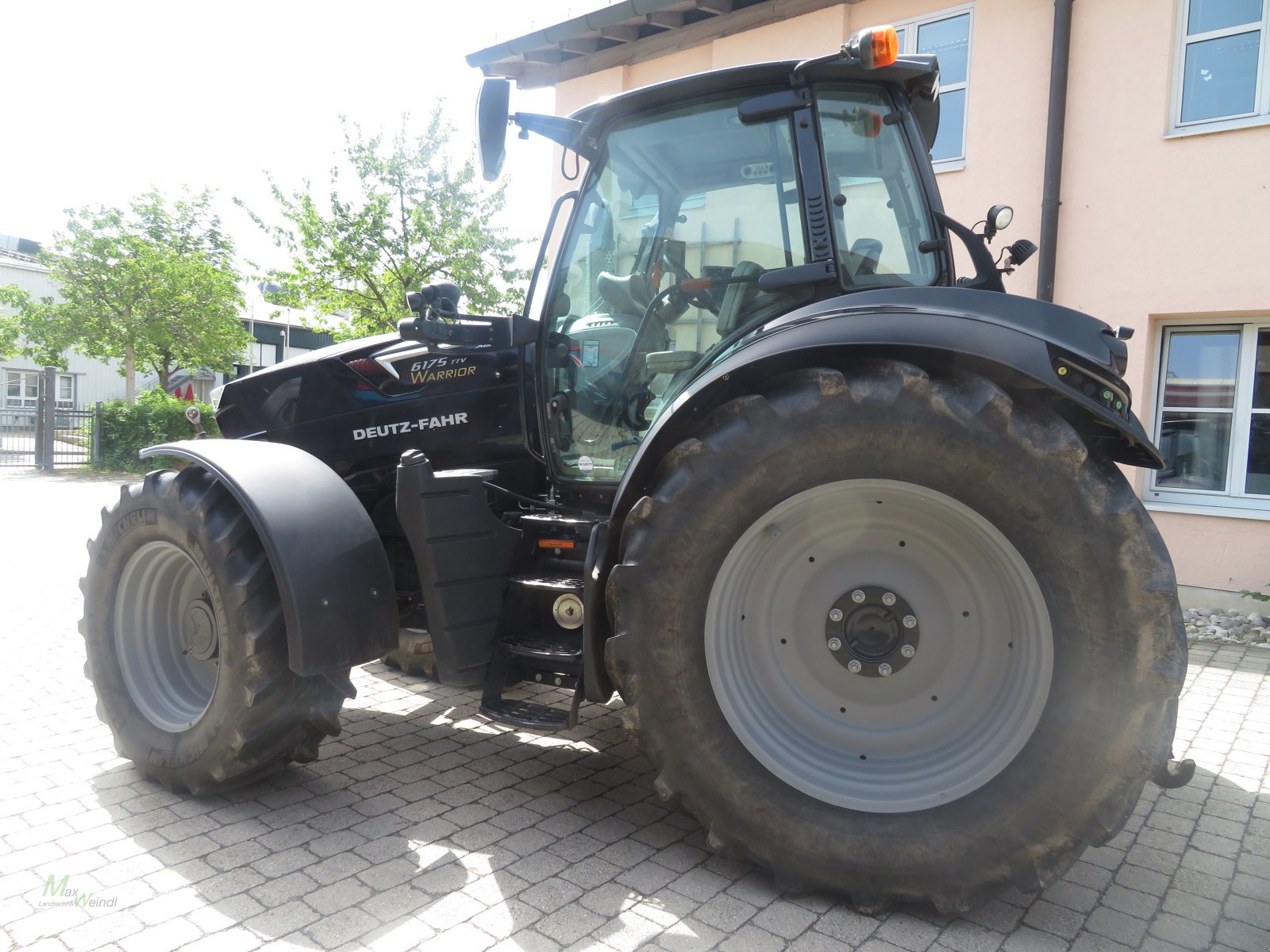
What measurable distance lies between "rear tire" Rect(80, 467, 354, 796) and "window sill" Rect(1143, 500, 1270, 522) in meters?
6.37

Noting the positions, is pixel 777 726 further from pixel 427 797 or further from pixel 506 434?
pixel 506 434

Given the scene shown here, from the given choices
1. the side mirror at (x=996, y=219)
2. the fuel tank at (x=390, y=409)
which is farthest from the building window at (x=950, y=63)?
the fuel tank at (x=390, y=409)

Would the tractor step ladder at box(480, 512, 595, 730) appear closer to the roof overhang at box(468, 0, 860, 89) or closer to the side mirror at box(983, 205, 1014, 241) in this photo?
the side mirror at box(983, 205, 1014, 241)

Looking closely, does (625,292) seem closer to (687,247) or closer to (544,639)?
(687,247)

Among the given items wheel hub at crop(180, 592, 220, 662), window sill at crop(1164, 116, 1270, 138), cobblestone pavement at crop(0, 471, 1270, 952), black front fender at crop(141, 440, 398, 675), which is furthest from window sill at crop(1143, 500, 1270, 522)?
wheel hub at crop(180, 592, 220, 662)

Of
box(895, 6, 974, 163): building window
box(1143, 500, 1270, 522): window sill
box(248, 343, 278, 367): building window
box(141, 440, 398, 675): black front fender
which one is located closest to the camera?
box(141, 440, 398, 675): black front fender

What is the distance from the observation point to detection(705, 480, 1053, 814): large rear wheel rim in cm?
244

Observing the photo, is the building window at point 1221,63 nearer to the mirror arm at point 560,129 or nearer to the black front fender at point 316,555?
the mirror arm at point 560,129

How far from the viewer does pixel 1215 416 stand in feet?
23.2

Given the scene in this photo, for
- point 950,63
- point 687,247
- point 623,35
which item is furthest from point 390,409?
point 623,35

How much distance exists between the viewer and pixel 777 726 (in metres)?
2.63

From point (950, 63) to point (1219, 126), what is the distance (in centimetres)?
231

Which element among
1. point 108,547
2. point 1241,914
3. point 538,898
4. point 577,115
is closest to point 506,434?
point 577,115

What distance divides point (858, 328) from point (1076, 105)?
20.6 ft
